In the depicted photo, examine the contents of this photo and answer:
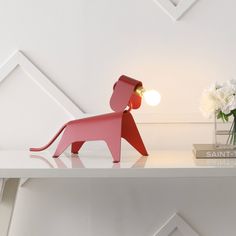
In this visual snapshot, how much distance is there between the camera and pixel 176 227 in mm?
1311

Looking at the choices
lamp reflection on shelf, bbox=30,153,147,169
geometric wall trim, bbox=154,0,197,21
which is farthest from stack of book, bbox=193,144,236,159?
geometric wall trim, bbox=154,0,197,21

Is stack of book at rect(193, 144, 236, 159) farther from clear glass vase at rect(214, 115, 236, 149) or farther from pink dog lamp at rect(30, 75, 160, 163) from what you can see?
pink dog lamp at rect(30, 75, 160, 163)

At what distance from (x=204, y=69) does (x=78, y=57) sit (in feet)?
1.22

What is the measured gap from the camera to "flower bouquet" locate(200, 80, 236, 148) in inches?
43.2

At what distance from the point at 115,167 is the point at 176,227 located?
463mm

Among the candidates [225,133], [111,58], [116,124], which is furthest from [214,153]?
[111,58]

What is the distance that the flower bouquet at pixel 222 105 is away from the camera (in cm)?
110

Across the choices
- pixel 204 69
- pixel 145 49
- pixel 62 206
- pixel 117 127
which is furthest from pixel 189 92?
pixel 62 206

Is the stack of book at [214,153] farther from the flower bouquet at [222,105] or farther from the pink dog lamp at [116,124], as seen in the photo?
the pink dog lamp at [116,124]

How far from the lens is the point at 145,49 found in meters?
1.30

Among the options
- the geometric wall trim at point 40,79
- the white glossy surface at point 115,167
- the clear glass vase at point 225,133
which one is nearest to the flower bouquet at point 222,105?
the clear glass vase at point 225,133

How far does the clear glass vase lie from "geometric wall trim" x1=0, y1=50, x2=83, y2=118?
1.30 ft

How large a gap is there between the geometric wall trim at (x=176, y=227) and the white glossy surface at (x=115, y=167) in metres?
0.28

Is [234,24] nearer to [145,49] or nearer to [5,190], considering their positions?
[145,49]
